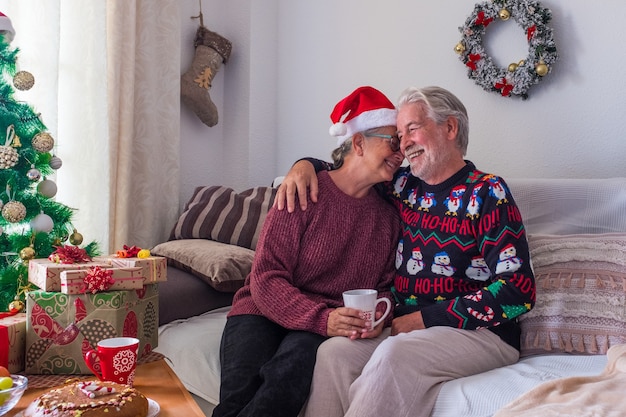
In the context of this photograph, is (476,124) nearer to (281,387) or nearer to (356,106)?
(356,106)

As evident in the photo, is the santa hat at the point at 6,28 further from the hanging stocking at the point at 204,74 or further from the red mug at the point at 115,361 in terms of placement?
the hanging stocking at the point at 204,74

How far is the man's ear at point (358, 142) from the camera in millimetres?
1908

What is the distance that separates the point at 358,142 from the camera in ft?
6.28

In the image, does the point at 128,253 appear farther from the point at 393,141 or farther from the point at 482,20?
the point at 482,20

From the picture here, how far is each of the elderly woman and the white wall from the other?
2.21ft

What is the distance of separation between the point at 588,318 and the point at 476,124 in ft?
3.29

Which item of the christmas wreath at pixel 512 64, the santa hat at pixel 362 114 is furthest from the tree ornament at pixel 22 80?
the christmas wreath at pixel 512 64

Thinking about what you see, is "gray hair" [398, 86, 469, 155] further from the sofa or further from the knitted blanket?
the knitted blanket

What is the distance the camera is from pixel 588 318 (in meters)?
1.65

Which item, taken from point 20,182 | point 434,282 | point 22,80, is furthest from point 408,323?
point 22,80

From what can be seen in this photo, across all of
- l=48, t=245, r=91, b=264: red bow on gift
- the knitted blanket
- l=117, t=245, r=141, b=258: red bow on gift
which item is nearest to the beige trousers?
the knitted blanket

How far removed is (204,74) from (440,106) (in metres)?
1.57

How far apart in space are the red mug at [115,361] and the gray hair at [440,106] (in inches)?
40.6

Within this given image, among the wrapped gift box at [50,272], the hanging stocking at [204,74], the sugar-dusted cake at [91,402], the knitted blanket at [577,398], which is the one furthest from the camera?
the hanging stocking at [204,74]
